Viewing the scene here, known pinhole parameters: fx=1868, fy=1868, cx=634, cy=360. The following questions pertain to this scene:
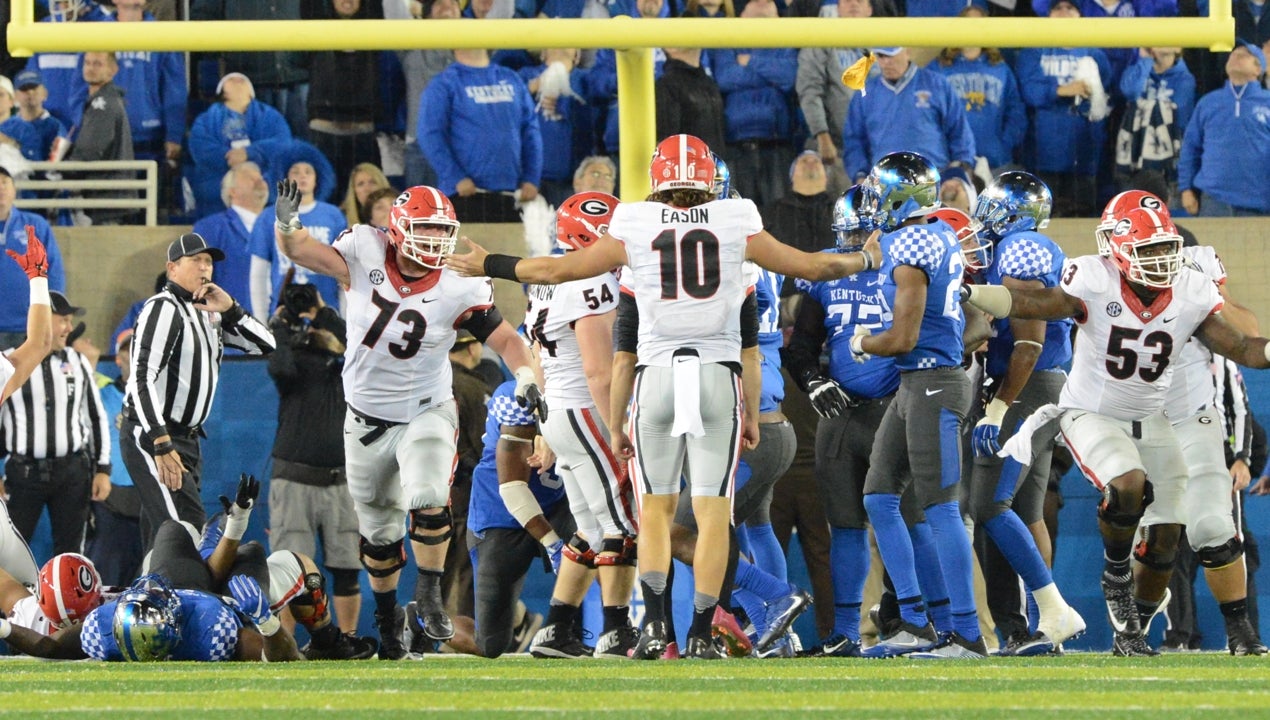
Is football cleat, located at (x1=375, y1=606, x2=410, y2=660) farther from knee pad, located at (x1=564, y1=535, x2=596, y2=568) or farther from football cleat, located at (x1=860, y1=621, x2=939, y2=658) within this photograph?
football cleat, located at (x1=860, y1=621, x2=939, y2=658)

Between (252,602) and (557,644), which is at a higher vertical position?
(252,602)

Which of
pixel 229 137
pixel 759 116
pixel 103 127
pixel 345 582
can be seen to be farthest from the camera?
pixel 103 127

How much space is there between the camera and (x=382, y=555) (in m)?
7.36

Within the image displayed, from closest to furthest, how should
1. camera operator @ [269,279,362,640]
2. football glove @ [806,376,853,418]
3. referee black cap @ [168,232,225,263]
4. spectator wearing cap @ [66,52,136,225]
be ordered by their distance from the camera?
football glove @ [806,376,853,418], referee black cap @ [168,232,225,263], camera operator @ [269,279,362,640], spectator wearing cap @ [66,52,136,225]

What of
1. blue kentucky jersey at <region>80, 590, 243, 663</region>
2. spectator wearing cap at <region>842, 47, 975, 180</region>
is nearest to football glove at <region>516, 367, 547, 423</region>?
blue kentucky jersey at <region>80, 590, 243, 663</region>

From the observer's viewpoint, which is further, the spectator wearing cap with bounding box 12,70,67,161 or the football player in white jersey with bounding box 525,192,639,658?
the spectator wearing cap with bounding box 12,70,67,161

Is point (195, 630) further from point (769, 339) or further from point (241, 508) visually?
point (769, 339)

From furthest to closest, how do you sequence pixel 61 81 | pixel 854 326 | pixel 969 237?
pixel 61 81 → pixel 969 237 → pixel 854 326

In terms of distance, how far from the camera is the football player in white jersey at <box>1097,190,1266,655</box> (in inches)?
262

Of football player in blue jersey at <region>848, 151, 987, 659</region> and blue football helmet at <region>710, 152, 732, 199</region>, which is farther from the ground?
blue football helmet at <region>710, 152, 732, 199</region>

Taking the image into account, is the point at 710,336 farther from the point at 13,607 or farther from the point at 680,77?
the point at 680,77

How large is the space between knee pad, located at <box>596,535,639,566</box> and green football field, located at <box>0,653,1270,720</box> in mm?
864

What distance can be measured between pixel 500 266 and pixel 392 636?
5.61ft

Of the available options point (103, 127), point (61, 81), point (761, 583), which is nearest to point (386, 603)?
point (761, 583)
